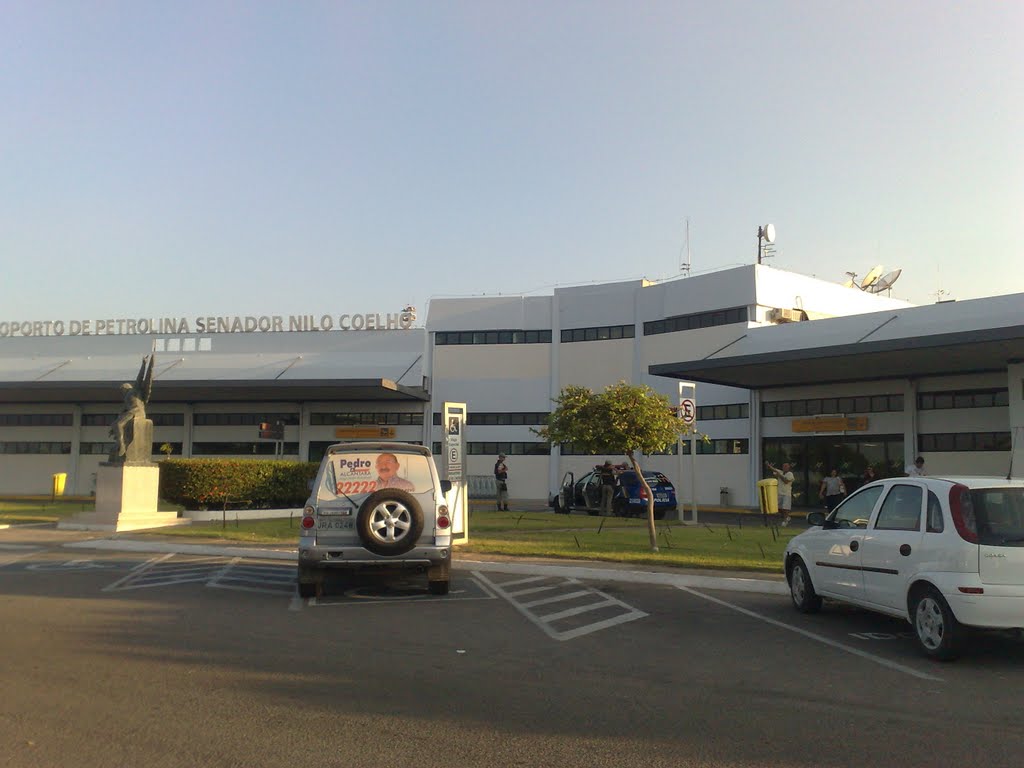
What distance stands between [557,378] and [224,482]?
16777mm

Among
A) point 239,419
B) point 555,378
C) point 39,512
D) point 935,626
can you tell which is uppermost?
point 555,378

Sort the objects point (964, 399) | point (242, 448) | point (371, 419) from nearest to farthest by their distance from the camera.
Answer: point (964, 399)
point (371, 419)
point (242, 448)

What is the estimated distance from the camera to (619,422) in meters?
16.9

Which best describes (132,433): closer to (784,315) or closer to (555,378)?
(555,378)

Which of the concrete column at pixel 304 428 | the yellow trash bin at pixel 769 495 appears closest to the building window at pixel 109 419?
the concrete column at pixel 304 428

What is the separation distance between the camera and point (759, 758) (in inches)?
200

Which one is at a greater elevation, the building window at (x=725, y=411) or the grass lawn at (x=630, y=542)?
the building window at (x=725, y=411)

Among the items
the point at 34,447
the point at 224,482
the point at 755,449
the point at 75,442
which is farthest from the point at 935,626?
the point at 34,447

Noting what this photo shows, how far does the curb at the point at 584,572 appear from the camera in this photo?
12.2 metres

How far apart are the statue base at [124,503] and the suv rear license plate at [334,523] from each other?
1320cm

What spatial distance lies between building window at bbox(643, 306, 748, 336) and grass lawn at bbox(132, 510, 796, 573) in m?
→ 11.1

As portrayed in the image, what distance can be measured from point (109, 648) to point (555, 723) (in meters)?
4.51

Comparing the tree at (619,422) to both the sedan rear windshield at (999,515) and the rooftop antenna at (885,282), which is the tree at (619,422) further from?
the rooftop antenna at (885,282)

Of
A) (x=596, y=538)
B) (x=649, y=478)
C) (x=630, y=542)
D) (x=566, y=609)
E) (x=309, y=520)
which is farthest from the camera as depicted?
(x=649, y=478)
